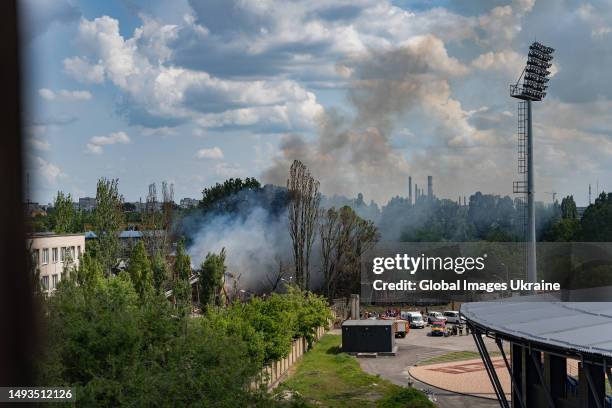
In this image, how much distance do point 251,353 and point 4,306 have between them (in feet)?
71.2

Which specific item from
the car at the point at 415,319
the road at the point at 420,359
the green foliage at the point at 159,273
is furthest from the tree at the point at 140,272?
the car at the point at 415,319

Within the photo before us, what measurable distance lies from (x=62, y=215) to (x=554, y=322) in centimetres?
3315

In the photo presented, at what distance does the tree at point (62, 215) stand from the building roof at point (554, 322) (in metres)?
28.4

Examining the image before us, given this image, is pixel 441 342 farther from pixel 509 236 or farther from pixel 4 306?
pixel 4 306

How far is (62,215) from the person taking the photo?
4175cm

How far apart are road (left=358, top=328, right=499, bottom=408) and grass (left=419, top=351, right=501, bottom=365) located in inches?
16.9

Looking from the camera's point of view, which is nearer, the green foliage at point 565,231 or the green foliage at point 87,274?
the green foliage at point 87,274

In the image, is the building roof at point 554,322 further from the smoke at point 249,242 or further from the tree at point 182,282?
the smoke at point 249,242

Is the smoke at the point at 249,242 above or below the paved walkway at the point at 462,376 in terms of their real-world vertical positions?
above

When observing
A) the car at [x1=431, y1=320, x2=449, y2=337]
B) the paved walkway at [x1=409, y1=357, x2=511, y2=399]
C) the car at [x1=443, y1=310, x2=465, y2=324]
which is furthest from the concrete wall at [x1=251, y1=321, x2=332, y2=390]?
the car at [x1=443, y1=310, x2=465, y2=324]

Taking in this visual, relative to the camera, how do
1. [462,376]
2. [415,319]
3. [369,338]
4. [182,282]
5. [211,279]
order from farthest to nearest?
[415,319] < [211,279] < [182,282] < [369,338] < [462,376]

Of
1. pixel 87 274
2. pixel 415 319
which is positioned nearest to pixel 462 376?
pixel 415 319

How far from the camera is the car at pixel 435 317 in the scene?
40.0 meters

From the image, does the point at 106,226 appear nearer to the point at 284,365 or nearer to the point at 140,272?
the point at 140,272
